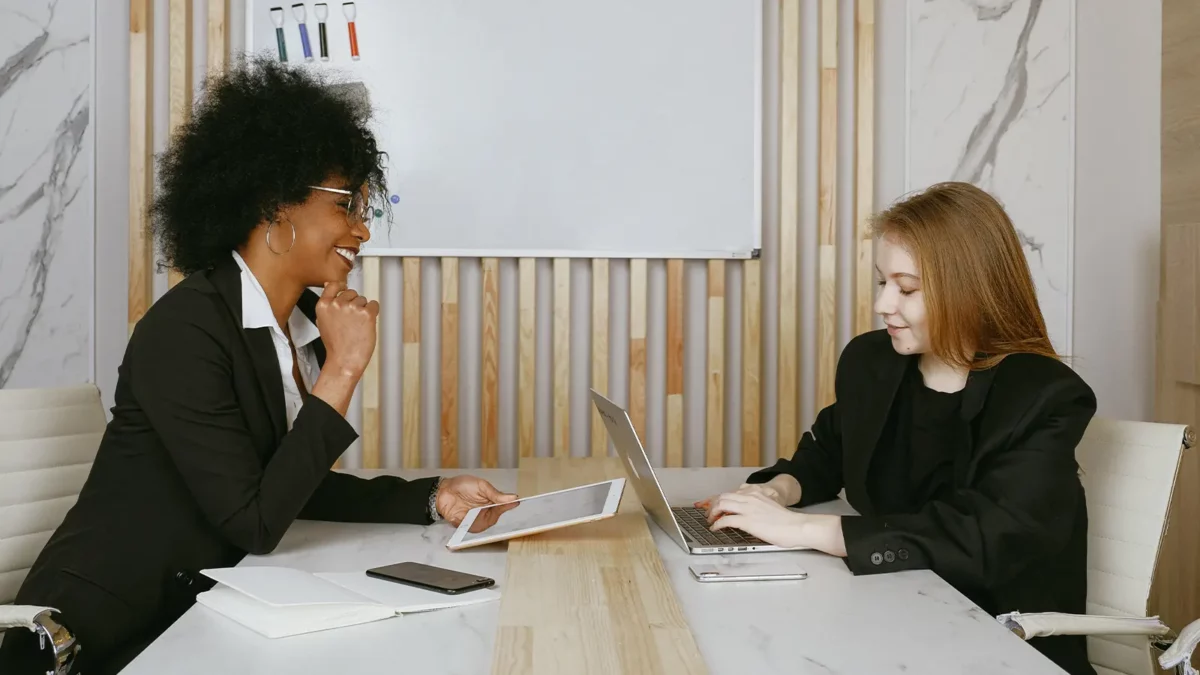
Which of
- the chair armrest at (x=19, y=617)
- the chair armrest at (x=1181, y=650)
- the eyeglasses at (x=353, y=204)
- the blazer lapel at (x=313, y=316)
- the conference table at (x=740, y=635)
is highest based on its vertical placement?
the eyeglasses at (x=353, y=204)

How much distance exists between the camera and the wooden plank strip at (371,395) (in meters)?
3.51

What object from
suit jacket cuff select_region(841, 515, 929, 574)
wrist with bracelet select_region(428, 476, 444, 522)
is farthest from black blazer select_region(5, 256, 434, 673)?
suit jacket cuff select_region(841, 515, 929, 574)

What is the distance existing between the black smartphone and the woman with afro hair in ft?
0.87

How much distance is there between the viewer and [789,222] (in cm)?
356

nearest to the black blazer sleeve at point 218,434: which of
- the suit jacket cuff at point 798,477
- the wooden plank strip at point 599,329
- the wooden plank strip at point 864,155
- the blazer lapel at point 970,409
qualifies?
the suit jacket cuff at point 798,477

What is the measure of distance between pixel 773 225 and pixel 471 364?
113 centimetres

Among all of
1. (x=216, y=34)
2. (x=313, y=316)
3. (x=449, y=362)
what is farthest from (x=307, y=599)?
(x=216, y=34)

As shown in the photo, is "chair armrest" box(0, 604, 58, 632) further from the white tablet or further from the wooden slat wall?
the wooden slat wall

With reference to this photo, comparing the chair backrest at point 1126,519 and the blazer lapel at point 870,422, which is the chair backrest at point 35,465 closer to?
the blazer lapel at point 870,422

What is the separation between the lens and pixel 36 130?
349 centimetres

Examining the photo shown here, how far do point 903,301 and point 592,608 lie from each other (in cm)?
91

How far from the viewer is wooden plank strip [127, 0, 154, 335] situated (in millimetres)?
3436

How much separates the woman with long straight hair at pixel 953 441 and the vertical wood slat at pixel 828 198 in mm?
1328

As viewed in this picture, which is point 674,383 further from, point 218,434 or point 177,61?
point 218,434
